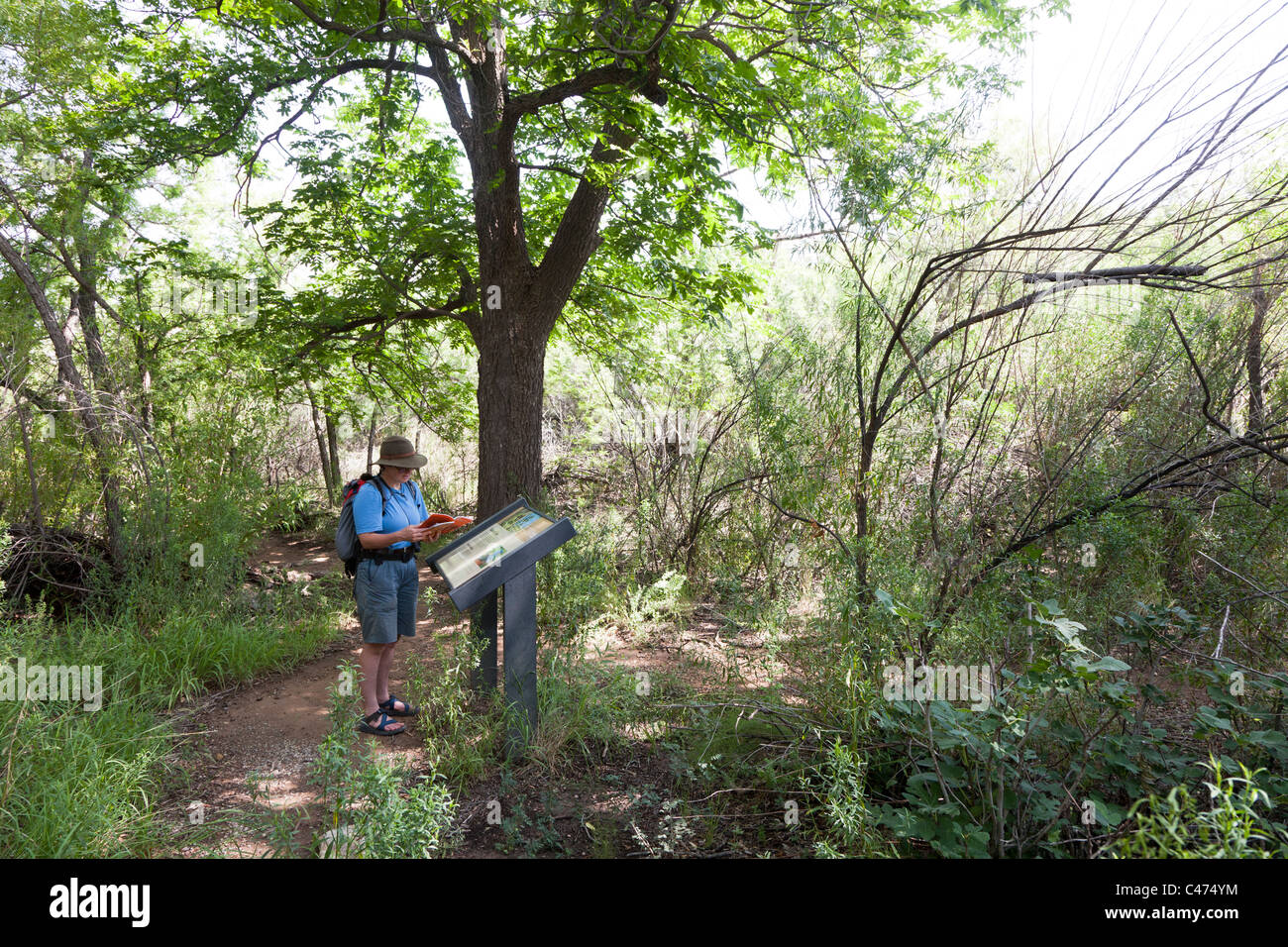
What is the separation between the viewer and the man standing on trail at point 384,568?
162 inches

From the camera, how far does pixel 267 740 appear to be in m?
4.30

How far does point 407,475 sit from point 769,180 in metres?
4.27

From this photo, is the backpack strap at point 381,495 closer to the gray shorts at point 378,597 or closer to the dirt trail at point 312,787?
the gray shorts at point 378,597

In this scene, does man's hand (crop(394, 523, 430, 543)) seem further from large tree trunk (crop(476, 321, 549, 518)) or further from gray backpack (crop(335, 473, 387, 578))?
large tree trunk (crop(476, 321, 549, 518))

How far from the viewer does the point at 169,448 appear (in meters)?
6.73

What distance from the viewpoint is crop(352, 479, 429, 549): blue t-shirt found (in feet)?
13.5

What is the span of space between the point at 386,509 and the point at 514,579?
1.07 meters

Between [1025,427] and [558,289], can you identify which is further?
[558,289]

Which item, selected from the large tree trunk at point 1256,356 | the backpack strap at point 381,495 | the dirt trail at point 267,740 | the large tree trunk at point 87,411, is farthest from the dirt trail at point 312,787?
the large tree trunk at point 1256,356

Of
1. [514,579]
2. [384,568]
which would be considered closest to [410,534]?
[384,568]

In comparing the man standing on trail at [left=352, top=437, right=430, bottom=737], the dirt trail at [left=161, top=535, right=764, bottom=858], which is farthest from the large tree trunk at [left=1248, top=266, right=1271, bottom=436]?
the man standing on trail at [left=352, top=437, right=430, bottom=737]

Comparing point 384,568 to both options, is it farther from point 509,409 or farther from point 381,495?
point 509,409
